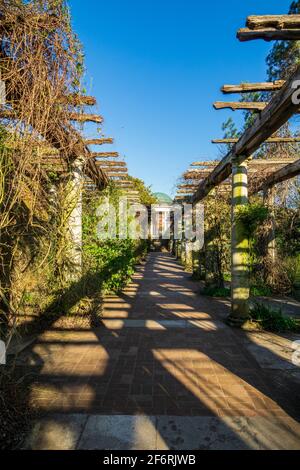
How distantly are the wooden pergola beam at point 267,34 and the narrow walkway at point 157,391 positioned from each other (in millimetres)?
3410

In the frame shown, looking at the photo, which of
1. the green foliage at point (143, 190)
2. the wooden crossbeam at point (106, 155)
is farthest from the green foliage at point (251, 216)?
the green foliage at point (143, 190)

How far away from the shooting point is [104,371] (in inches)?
127

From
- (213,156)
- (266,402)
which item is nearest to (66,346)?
(266,402)

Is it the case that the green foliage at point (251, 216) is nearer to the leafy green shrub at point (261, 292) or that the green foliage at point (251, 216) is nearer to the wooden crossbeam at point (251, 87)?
the wooden crossbeam at point (251, 87)

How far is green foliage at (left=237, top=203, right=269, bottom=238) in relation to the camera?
4668 mm

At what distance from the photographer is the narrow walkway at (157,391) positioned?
7.09ft

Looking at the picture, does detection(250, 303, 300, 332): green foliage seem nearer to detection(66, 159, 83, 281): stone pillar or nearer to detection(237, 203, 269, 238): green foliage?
detection(237, 203, 269, 238): green foliage

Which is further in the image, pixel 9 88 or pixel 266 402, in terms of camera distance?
pixel 266 402

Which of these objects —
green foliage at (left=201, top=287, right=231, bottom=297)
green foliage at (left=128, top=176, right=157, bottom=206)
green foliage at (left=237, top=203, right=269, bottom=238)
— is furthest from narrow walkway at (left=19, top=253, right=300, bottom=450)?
green foliage at (left=128, top=176, right=157, bottom=206)

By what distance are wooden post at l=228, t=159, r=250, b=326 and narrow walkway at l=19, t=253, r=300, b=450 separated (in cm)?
41

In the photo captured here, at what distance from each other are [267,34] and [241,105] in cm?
163

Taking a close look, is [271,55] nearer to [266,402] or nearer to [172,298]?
[172,298]

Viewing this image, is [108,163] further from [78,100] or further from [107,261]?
[78,100]
